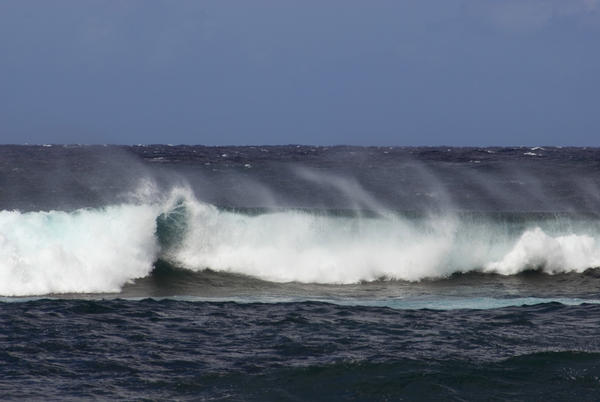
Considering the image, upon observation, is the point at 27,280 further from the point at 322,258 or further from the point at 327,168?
the point at 327,168

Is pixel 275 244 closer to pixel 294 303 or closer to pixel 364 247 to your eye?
pixel 364 247

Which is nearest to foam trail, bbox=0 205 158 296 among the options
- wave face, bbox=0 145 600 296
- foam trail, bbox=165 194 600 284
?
wave face, bbox=0 145 600 296

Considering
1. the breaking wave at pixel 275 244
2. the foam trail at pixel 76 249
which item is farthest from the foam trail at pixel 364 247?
the foam trail at pixel 76 249

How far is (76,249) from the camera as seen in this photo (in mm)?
21938

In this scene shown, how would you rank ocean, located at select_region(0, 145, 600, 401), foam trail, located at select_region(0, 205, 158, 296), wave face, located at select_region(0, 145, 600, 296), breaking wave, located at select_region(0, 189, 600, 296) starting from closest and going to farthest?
ocean, located at select_region(0, 145, 600, 401) → foam trail, located at select_region(0, 205, 158, 296) → wave face, located at select_region(0, 145, 600, 296) → breaking wave, located at select_region(0, 189, 600, 296)

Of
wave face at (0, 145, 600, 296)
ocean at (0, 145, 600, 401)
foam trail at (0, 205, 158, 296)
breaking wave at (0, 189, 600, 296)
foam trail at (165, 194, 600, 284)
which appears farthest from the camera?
foam trail at (165, 194, 600, 284)

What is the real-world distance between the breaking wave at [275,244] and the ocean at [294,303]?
5 cm

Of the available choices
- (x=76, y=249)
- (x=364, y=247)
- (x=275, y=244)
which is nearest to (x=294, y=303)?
(x=275, y=244)

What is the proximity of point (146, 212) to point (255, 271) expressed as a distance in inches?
125

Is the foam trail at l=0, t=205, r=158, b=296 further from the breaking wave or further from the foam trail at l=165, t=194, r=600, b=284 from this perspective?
Result: the foam trail at l=165, t=194, r=600, b=284

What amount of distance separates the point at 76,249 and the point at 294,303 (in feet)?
22.7

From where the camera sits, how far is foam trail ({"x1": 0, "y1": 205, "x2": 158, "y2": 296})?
20094 mm

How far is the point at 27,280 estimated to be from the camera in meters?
19.9

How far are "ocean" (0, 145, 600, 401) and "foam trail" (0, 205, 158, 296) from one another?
4cm
